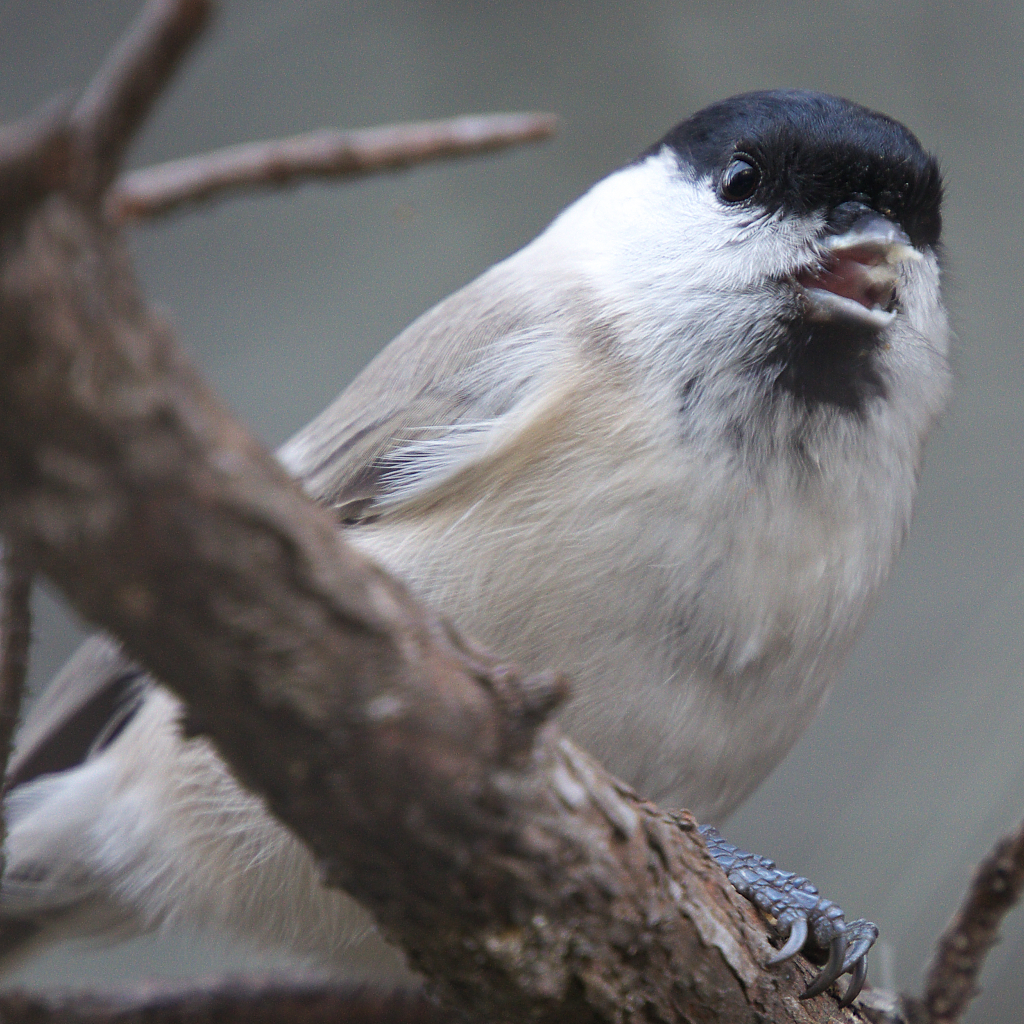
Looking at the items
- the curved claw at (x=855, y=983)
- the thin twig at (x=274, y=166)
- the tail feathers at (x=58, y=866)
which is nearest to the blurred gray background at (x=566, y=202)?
the tail feathers at (x=58, y=866)

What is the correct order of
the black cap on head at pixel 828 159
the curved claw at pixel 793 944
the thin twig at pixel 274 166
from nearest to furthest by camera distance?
the thin twig at pixel 274 166 → the curved claw at pixel 793 944 → the black cap on head at pixel 828 159

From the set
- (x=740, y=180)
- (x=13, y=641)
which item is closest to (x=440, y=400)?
(x=740, y=180)

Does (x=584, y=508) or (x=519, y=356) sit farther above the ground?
(x=519, y=356)

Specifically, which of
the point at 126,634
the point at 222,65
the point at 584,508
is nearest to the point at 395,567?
the point at 584,508

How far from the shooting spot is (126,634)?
46 centimetres

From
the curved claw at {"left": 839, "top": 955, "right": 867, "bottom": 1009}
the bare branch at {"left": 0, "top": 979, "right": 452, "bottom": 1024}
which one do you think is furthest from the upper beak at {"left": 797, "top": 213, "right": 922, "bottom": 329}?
the bare branch at {"left": 0, "top": 979, "right": 452, "bottom": 1024}

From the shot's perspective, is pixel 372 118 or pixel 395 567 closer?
pixel 395 567

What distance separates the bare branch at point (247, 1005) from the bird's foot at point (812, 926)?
492 millimetres

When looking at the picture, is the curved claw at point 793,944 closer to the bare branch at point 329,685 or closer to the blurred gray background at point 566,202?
the bare branch at point 329,685

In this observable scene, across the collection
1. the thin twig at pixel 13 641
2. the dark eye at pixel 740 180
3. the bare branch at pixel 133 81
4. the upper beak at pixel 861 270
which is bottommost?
the thin twig at pixel 13 641

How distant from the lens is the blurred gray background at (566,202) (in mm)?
2105

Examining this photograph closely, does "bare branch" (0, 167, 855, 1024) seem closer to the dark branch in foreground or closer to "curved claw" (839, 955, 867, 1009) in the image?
the dark branch in foreground

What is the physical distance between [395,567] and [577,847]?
47 cm

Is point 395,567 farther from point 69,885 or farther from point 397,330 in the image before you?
point 397,330
